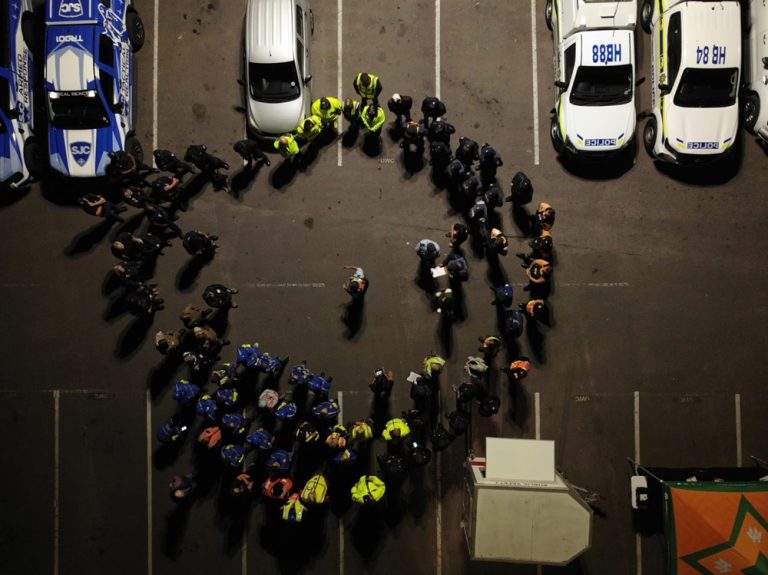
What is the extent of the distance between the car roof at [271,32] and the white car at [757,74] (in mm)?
9753

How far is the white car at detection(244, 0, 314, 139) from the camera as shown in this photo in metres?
11.1

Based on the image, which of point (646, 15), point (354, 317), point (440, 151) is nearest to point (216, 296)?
point (354, 317)

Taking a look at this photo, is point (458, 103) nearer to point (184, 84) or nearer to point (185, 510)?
point (184, 84)

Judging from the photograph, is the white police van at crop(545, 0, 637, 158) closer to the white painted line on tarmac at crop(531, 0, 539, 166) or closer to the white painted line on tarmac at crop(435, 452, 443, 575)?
the white painted line on tarmac at crop(531, 0, 539, 166)

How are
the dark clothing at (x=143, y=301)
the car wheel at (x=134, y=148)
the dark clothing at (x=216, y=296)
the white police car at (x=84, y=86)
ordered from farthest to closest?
the car wheel at (x=134, y=148)
the white police car at (x=84, y=86)
the dark clothing at (x=143, y=301)
the dark clothing at (x=216, y=296)

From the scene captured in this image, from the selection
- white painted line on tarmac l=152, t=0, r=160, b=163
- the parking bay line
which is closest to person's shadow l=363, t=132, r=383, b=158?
white painted line on tarmac l=152, t=0, r=160, b=163

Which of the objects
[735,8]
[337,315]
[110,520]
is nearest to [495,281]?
[337,315]

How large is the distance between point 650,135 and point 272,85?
8.22 metres

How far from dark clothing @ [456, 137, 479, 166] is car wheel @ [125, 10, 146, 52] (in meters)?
7.63

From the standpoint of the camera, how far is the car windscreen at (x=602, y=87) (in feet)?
36.4

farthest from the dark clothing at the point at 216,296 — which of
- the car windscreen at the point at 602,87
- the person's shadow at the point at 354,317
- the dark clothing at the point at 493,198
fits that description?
the car windscreen at the point at 602,87

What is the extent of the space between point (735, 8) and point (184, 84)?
38.8 feet

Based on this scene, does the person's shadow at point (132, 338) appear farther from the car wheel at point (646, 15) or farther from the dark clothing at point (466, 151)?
the car wheel at point (646, 15)

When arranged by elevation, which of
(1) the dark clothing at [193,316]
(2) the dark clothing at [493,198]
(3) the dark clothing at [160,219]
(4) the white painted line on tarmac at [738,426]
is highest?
(2) the dark clothing at [493,198]
